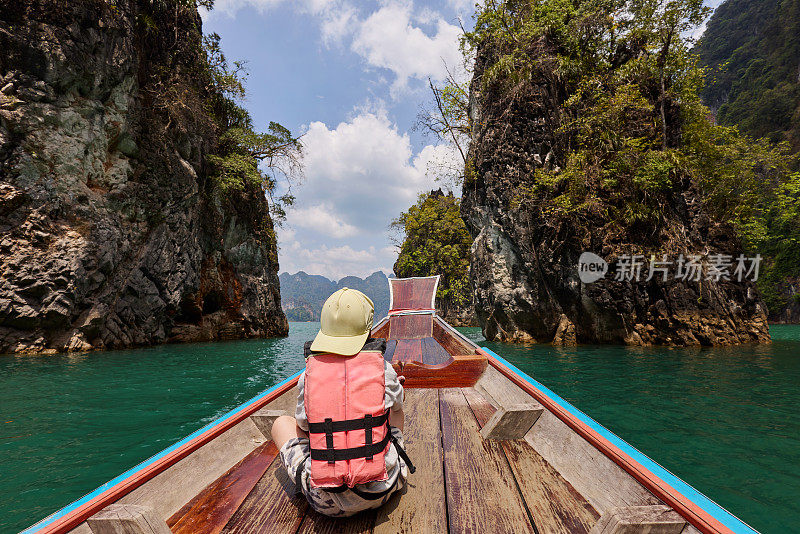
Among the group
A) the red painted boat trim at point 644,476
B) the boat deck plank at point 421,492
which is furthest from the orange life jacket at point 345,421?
the red painted boat trim at point 644,476

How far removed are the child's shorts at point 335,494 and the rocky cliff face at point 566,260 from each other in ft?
41.5

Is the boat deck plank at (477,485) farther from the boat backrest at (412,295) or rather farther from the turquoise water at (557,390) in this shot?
the boat backrest at (412,295)

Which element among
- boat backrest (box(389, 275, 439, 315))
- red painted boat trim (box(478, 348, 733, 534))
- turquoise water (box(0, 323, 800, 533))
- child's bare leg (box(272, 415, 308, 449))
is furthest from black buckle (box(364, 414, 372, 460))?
boat backrest (box(389, 275, 439, 315))

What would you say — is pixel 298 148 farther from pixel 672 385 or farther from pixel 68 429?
pixel 672 385

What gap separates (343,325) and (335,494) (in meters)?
0.80

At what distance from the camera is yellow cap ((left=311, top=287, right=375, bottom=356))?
5.60ft

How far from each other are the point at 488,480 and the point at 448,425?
88cm

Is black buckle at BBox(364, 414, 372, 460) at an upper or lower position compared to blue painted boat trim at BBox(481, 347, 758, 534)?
upper

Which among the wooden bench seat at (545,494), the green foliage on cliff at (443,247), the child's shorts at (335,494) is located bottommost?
the wooden bench seat at (545,494)

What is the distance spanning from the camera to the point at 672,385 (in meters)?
6.40

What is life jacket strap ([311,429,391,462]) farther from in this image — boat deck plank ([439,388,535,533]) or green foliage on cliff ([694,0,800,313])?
green foliage on cliff ([694,0,800,313])

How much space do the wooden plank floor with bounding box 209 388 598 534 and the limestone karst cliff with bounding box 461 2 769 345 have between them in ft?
38.8

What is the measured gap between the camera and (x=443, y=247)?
3102cm

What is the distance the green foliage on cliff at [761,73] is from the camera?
30125 mm
